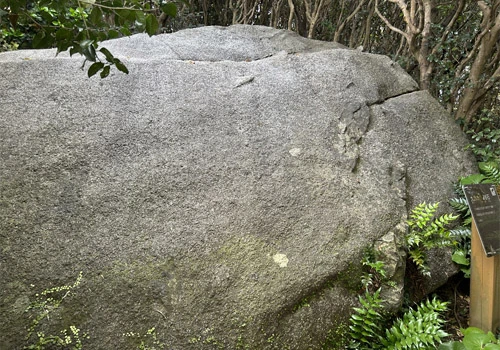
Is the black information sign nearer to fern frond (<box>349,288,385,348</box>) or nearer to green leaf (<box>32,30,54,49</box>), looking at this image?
fern frond (<box>349,288,385,348</box>)

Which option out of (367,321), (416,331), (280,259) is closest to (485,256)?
(416,331)

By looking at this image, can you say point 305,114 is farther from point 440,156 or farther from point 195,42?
point 195,42

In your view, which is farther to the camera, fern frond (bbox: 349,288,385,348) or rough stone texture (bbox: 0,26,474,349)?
fern frond (bbox: 349,288,385,348)

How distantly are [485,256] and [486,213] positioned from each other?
0.34m

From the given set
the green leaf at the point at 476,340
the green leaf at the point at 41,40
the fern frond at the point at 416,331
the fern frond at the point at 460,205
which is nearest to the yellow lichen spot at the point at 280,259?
the fern frond at the point at 416,331

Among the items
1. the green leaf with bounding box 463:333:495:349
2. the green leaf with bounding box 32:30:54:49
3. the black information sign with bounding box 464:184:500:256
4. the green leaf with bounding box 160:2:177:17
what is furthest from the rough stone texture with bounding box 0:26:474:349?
the green leaf with bounding box 160:2:177:17

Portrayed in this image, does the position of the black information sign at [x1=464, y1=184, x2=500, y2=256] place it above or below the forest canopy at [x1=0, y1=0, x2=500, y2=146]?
below

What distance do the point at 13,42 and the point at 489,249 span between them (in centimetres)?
700

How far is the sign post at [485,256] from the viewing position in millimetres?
2959

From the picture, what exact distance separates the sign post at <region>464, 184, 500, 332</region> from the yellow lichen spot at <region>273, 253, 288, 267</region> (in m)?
1.48

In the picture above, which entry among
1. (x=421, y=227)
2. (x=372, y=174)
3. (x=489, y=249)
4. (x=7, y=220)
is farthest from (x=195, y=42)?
(x=489, y=249)

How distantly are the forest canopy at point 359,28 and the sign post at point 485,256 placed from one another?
1587 mm

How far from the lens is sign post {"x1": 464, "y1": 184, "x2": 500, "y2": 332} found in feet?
9.71

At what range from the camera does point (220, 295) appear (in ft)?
8.98
